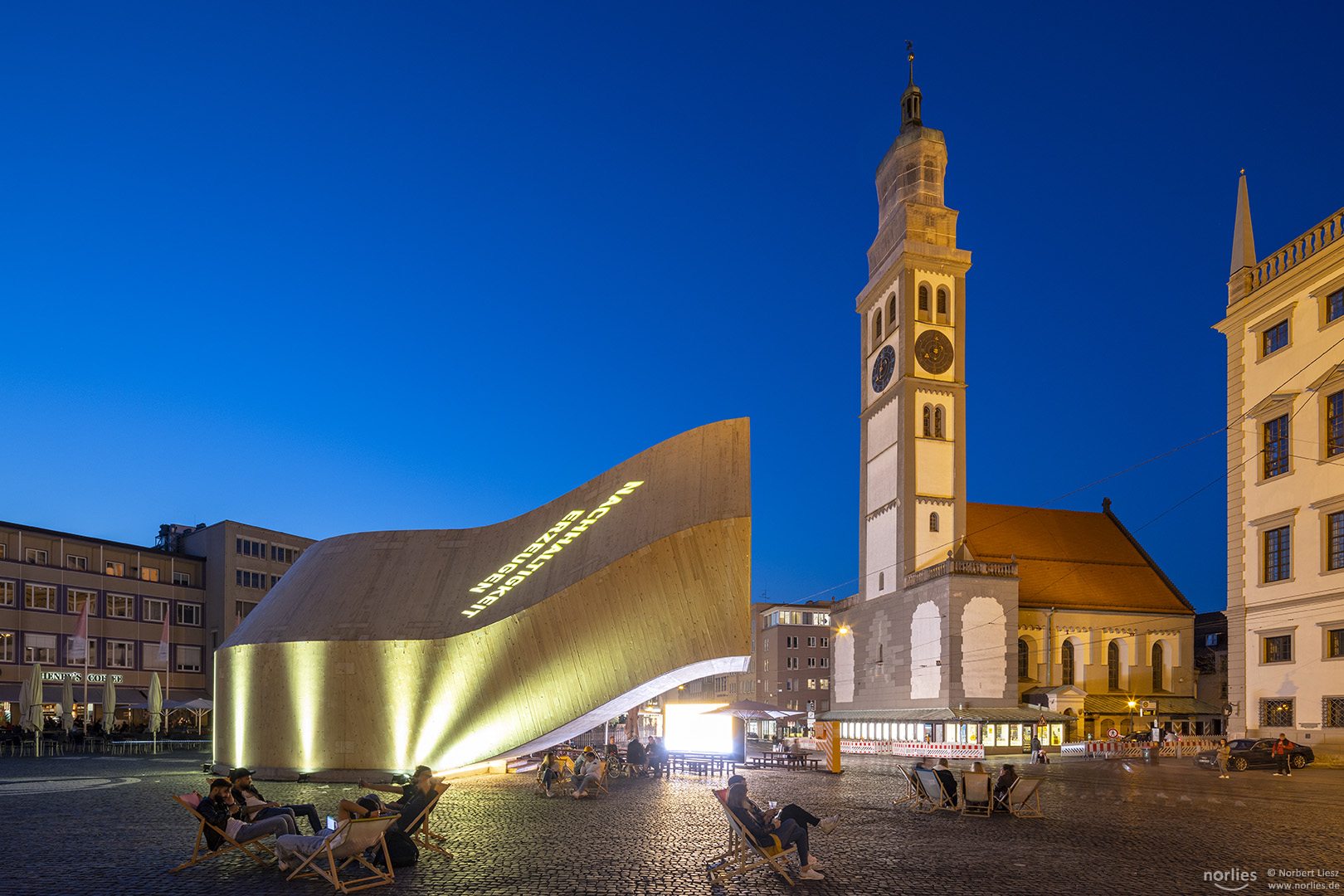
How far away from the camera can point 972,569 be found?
4988cm

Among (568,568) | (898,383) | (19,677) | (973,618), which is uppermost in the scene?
(898,383)

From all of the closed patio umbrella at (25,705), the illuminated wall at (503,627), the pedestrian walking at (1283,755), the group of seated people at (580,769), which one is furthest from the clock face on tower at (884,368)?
the closed patio umbrella at (25,705)

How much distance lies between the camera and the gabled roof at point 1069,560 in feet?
182

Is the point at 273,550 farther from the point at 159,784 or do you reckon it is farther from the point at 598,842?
the point at 598,842

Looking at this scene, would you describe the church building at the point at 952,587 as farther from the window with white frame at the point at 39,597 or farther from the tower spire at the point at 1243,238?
the window with white frame at the point at 39,597

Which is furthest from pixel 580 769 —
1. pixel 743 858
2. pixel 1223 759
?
pixel 1223 759

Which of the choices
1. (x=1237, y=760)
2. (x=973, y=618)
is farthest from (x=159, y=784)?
(x=973, y=618)

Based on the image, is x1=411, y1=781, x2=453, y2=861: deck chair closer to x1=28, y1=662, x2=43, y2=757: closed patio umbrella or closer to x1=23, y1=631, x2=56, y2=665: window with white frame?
x1=28, y1=662, x2=43, y2=757: closed patio umbrella

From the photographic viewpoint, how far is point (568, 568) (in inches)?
788

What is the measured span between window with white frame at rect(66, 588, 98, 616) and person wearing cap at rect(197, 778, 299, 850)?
54.3 meters

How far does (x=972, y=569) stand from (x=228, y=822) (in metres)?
42.9

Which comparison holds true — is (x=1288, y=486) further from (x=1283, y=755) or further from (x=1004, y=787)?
(x=1004, y=787)

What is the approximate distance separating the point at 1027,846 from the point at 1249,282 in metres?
30.3

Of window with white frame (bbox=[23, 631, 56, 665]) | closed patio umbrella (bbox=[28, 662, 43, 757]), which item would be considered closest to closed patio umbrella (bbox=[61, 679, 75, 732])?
closed patio umbrella (bbox=[28, 662, 43, 757])
